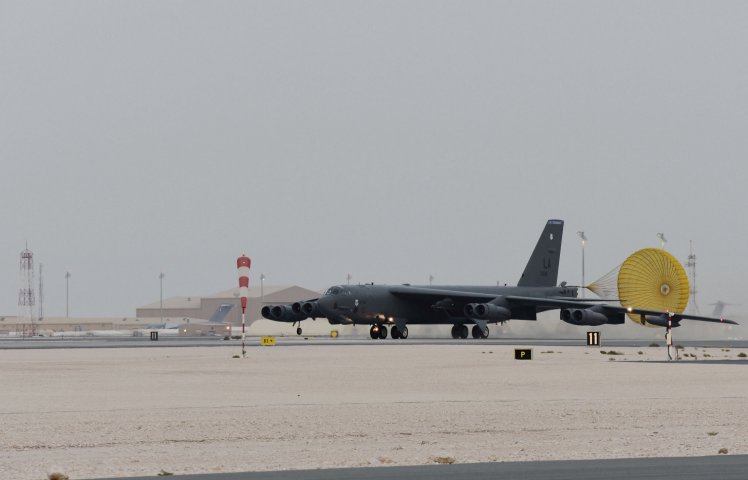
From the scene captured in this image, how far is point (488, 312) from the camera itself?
82750mm

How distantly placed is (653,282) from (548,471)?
7098 cm

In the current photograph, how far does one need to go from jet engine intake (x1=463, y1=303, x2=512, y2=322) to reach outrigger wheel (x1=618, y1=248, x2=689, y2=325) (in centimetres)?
853

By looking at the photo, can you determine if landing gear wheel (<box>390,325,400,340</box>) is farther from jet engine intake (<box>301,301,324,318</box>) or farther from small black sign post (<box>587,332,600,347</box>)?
small black sign post (<box>587,332,600,347</box>)

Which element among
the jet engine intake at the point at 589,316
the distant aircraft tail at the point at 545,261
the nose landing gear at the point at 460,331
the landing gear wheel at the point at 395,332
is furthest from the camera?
the distant aircraft tail at the point at 545,261

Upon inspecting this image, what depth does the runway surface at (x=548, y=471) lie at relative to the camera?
48.6 ft

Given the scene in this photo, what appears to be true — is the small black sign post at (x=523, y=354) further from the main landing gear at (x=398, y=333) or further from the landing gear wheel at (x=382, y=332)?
the landing gear wheel at (x=382, y=332)

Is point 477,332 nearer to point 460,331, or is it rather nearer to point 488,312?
point 460,331

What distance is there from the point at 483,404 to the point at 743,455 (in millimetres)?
10693

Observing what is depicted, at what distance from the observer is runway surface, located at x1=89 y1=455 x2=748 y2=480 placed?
48.6 feet

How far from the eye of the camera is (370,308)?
268 ft

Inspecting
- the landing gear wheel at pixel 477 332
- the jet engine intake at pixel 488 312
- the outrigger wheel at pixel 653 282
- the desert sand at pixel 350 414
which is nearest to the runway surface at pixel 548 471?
the desert sand at pixel 350 414

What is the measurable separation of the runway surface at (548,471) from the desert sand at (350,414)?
0.84 metres

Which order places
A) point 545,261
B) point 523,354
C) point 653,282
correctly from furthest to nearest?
1. point 545,261
2. point 653,282
3. point 523,354

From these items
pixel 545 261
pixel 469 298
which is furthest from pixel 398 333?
pixel 545 261
